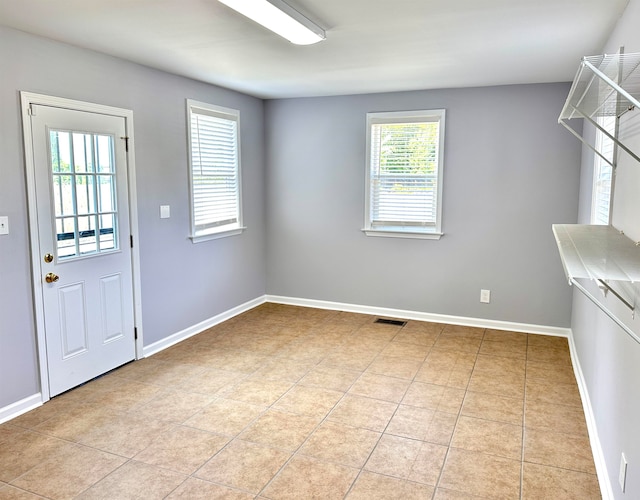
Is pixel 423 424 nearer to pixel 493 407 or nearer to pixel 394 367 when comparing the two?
pixel 493 407

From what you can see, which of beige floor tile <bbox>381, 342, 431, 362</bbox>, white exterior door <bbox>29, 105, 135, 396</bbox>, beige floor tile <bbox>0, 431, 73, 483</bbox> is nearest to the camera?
beige floor tile <bbox>0, 431, 73, 483</bbox>

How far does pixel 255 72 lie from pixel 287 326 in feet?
8.02

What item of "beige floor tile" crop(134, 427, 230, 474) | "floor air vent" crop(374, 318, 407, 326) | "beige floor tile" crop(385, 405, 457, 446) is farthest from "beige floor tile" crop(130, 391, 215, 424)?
"floor air vent" crop(374, 318, 407, 326)

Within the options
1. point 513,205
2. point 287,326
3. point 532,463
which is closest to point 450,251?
point 513,205

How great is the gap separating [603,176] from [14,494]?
3.74 m

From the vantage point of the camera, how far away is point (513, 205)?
4723 millimetres

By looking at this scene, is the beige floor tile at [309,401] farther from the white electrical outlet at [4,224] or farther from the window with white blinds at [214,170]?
the white electrical outlet at [4,224]

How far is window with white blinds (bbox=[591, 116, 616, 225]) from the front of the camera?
9.46 ft

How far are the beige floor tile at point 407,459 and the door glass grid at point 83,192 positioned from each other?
2.42m

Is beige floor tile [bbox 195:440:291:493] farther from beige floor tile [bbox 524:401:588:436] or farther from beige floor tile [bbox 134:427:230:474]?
beige floor tile [bbox 524:401:588:436]

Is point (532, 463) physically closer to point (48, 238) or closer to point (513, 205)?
point (513, 205)

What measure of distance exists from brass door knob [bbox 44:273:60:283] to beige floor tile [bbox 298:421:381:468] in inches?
77.4

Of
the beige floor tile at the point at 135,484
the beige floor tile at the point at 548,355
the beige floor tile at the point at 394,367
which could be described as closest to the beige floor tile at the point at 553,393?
the beige floor tile at the point at 548,355

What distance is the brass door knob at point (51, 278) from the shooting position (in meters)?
3.22
